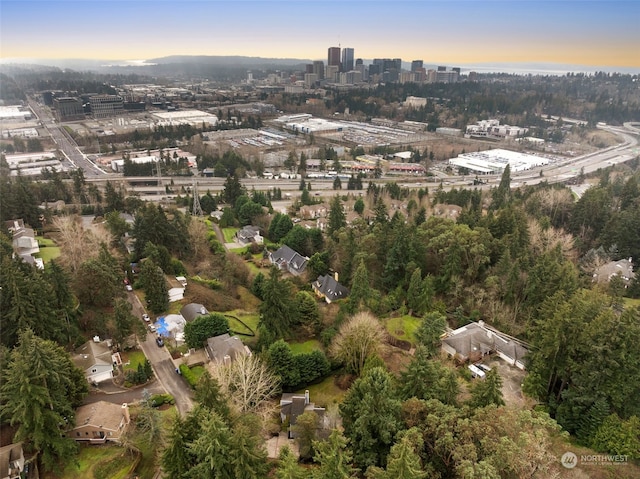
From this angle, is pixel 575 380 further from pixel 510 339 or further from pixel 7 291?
pixel 7 291

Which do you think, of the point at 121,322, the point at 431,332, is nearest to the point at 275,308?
the point at 121,322

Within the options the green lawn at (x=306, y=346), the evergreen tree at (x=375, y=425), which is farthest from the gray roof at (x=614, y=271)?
the evergreen tree at (x=375, y=425)

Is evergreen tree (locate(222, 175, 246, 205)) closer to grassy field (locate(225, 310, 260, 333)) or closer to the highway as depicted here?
grassy field (locate(225, 310, 260, 333))

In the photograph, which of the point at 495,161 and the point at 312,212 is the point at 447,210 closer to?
the point at 312,212

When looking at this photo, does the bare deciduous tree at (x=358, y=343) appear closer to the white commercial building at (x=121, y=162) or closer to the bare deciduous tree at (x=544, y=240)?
the bare deciduous tree at (x=544, y=240)

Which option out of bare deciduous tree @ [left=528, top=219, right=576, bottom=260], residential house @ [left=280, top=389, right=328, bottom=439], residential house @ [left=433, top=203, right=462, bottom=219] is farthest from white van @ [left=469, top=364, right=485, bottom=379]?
residential house @ [left=433, top=203, right=462, bottom=219]
